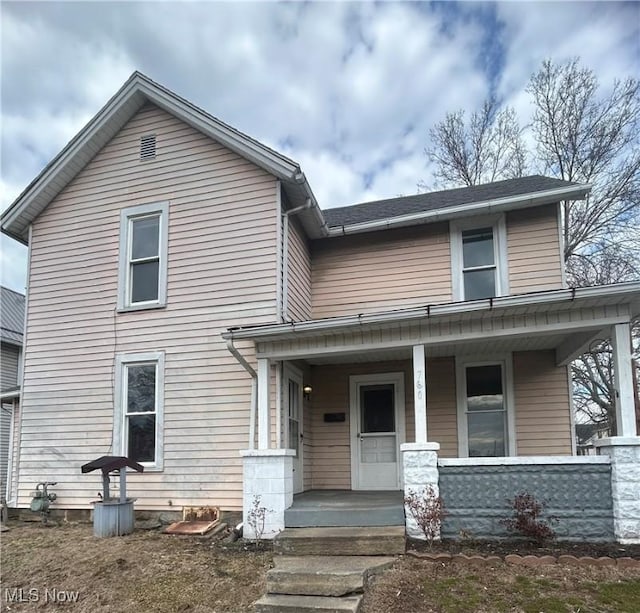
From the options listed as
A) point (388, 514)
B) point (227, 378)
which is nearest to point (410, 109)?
point (227, 378)

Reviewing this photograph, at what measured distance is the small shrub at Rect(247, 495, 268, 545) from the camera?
682 centimetres

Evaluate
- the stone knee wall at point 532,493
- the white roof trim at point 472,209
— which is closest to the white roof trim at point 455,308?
the stone knee wall at point 532,493

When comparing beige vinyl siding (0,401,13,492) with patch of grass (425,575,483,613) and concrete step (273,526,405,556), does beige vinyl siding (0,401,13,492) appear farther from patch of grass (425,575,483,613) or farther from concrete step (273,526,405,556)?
patch of grass (425,575,483,613)

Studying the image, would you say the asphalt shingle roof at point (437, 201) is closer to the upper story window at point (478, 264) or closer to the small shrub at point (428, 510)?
the upper story window at point (478, 264)

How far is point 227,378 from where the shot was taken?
8070 millimetres

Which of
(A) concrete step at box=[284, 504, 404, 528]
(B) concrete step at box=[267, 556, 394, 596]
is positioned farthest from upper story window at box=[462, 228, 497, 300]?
(B) concrete step at box=[267, 556, 394, 596]

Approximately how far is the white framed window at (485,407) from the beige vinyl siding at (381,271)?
1295mm

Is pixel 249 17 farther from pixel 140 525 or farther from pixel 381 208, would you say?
pixel 140 525

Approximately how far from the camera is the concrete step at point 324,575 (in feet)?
16.2

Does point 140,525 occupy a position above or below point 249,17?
below

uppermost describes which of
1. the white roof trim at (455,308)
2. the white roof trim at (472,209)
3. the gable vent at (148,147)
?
the gable vent at (148,147)

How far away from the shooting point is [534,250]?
8719 mm

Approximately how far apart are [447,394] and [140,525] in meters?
5.06

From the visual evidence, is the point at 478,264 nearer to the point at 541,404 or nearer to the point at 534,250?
the point at 534,250
